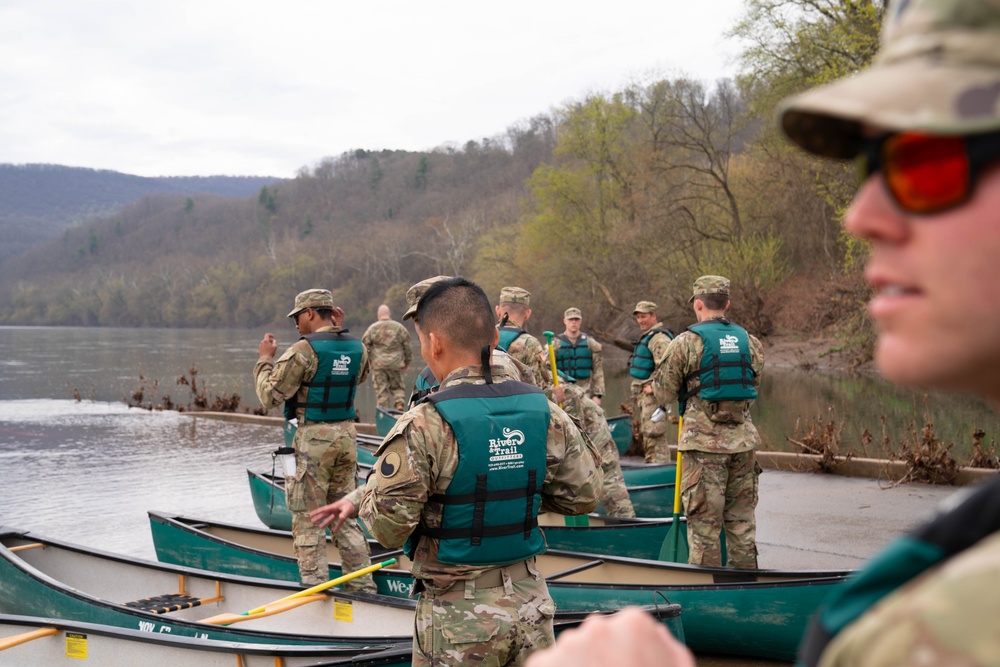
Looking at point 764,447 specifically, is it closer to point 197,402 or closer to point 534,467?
point 534,467

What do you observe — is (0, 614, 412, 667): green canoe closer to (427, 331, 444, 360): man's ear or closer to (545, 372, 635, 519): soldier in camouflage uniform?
(427, 331, 444, 360): man's ear

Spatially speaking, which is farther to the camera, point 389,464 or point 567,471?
point 567,471

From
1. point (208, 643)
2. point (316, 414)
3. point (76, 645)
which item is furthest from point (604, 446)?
point (76, 645)

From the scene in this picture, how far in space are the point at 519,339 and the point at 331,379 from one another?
269 centimetres

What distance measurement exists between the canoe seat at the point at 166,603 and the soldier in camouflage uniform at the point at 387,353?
9.81 meters

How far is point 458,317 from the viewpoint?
382cm

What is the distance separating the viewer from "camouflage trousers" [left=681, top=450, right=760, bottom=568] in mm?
6996

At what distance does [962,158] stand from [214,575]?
719 centimetres

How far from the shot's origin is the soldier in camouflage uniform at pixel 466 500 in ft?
11.5

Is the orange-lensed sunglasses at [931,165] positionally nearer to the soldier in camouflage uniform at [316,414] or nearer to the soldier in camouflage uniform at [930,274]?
the soldier in camouflage uniform at [930,274]

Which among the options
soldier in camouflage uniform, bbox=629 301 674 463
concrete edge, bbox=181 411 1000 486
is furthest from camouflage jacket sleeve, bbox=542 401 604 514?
concrete edge, bbox=181 411 1000 486

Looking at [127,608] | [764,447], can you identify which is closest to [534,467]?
[127,608]

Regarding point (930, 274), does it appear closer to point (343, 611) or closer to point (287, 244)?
point (343, 611)

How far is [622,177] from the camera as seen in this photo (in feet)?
140
